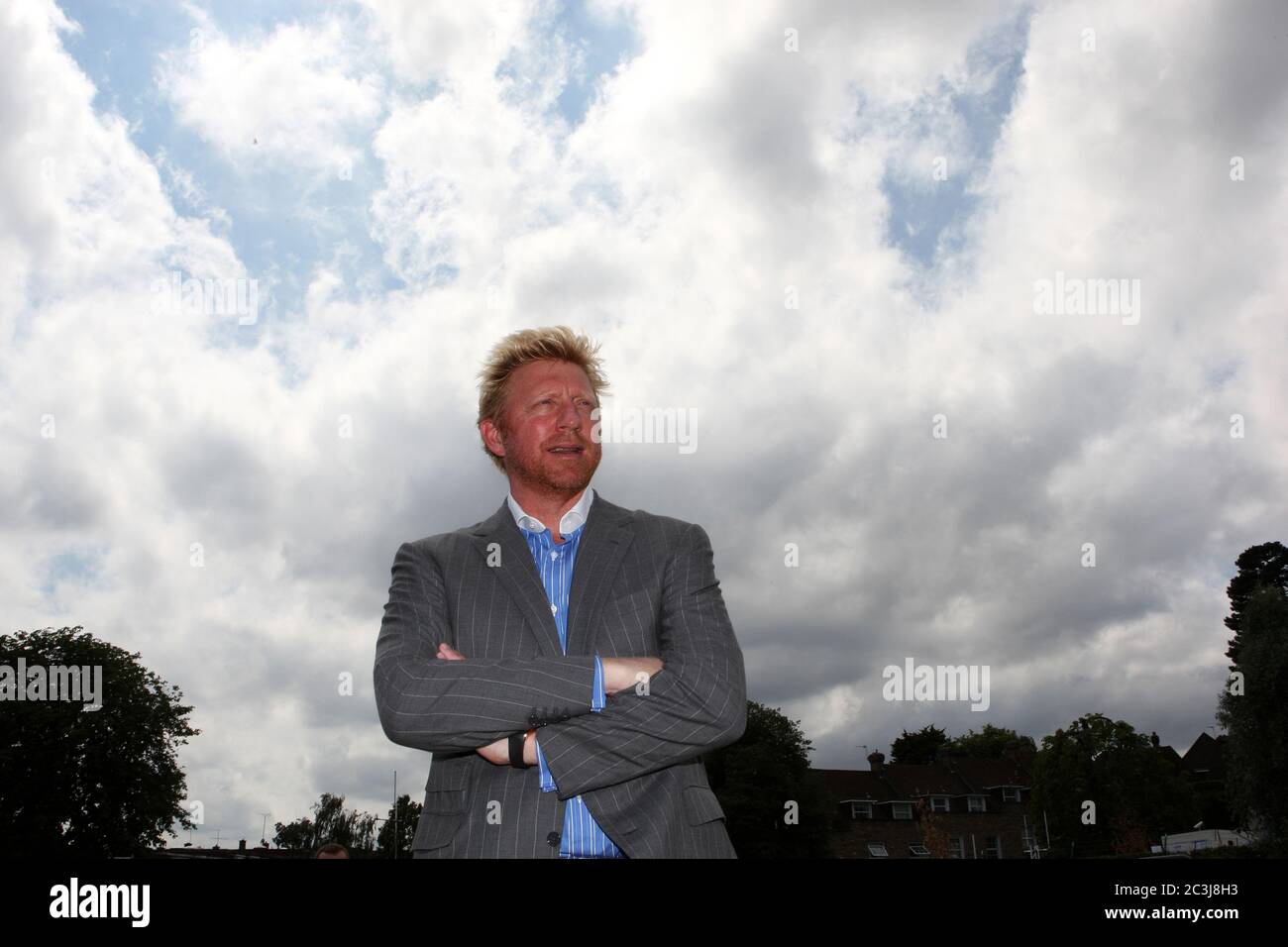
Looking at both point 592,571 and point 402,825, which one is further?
point 402,825

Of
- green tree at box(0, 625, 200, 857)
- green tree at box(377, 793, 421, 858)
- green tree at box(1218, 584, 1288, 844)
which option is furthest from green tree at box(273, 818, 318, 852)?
green tree at box(1218, 584, 1288, 844)

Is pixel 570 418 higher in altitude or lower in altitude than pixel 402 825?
higher

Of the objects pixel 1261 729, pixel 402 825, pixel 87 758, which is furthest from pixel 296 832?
pixel 1261 729

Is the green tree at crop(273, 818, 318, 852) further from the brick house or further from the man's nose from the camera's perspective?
the man's nose

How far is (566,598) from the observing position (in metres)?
4.38

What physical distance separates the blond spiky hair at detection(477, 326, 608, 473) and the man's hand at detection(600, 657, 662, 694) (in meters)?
1.34

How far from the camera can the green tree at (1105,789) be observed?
88.4 metres

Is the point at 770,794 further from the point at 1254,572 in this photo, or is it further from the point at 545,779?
the point at 545,779

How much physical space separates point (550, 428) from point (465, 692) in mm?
1290

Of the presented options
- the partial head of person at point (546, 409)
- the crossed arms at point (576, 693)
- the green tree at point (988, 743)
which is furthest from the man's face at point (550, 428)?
the green tree at point (988, 743)
